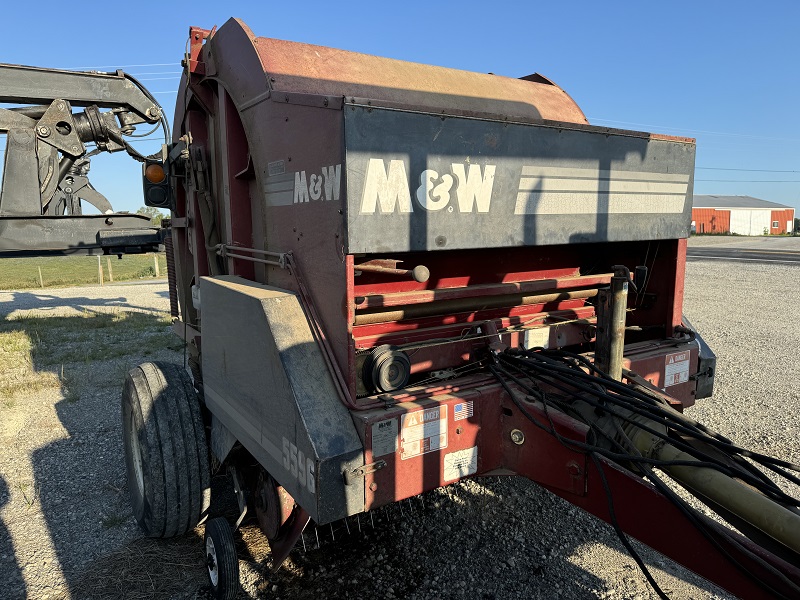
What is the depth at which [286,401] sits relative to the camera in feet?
7.41

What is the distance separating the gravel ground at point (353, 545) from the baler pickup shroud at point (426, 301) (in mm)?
560

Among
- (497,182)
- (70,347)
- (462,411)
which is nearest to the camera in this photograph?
(462,411)

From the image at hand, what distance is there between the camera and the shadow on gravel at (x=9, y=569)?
298 cm

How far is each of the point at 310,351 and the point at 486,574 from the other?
5.32 ft

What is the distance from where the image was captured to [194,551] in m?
3.35

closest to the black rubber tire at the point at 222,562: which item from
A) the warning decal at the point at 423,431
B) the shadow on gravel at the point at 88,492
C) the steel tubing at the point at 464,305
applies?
the shadow on gravel at the point at 88,492

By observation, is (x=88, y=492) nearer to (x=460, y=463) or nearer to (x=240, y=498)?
(x=240, y=498)

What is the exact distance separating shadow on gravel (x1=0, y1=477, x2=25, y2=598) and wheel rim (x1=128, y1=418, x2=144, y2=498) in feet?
2.26

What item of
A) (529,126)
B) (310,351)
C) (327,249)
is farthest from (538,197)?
(310,351)

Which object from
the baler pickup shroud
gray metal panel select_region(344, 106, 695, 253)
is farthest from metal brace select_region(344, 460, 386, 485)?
gray metal panel select_region(344, 106, 695, 253)

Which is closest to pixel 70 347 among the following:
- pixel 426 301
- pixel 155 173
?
pixel 155 173

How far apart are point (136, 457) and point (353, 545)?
1.41 meters

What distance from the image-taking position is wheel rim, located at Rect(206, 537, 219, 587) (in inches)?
109

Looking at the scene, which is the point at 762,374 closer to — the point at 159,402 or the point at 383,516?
the point at 383,516
